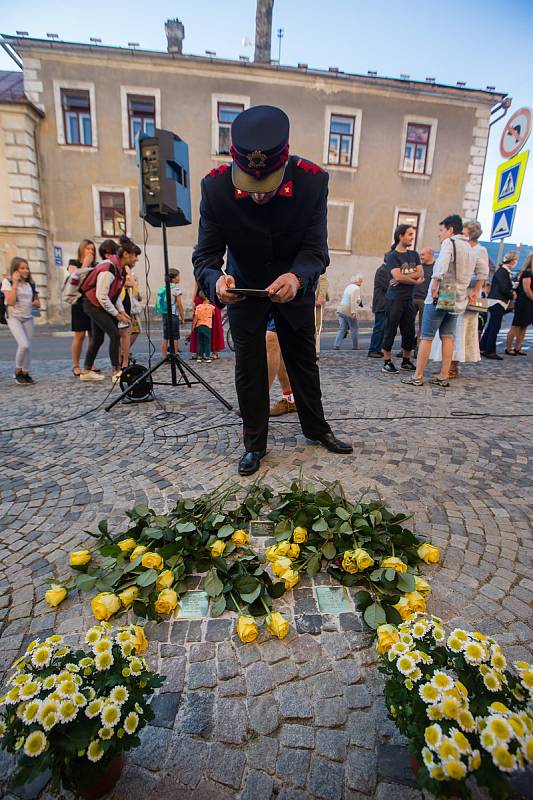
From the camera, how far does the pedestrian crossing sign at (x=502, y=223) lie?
8.21 m

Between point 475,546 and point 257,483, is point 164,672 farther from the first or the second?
point 475,546

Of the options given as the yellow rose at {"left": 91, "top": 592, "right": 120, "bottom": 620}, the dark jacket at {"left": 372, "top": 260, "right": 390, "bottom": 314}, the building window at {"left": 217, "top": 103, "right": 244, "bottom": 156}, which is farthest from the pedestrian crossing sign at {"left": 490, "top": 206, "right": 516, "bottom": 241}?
the building window at {"left": 217, "top": 103, "right": 244, "bottom": 156}

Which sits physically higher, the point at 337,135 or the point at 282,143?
the point at 337,135

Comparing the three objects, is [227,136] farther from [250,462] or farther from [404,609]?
[404,609]

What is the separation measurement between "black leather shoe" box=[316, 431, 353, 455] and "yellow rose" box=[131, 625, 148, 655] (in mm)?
2075

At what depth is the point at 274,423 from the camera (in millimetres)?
4090

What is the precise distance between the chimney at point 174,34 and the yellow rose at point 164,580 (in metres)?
21.4

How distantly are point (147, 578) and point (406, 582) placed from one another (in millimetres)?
1076

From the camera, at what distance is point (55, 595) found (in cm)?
176

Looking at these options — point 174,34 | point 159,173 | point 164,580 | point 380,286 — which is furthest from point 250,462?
point 174,34

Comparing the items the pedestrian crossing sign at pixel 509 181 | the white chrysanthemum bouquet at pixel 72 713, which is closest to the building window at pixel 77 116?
the pedestrian crossing sign at pixel 509 181

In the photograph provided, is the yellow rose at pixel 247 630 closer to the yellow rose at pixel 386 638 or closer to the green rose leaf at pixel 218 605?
the green rose leaf at pixel 218 605

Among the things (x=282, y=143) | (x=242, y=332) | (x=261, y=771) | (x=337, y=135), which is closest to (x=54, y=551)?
(x=261, y=771)

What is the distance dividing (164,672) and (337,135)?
19931 millimetres
